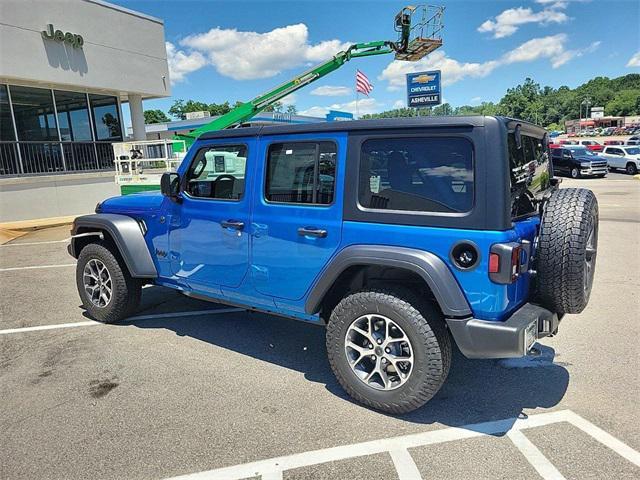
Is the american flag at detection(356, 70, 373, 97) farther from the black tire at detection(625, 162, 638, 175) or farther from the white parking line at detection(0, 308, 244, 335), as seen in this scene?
the black tire at detection(625, 162, 638, 175)

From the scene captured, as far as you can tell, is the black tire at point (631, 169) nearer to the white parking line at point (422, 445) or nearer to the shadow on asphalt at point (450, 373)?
the shadow on asphalt at point (450, 373)

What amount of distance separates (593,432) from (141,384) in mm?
3163

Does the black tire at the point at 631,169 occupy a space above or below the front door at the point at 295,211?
below

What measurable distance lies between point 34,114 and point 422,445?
1439cm

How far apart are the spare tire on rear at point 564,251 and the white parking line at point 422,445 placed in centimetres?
74

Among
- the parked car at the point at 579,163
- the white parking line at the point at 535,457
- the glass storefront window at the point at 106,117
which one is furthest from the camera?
the parked car at the point at 579,163

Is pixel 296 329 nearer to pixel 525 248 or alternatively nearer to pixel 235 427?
pixel 235 427

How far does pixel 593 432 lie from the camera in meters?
2.76

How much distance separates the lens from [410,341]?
9.53 feet

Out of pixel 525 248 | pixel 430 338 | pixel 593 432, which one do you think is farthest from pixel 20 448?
pixel 593 432

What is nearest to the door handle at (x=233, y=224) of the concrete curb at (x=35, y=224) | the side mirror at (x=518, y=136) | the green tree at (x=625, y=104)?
the side mirror at (x=518, y=136)

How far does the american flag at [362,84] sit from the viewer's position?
16.8 metres

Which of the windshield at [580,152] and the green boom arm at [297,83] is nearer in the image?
the green boom arm at [297,83]

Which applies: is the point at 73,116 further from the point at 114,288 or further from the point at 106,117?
the point at 114,288
